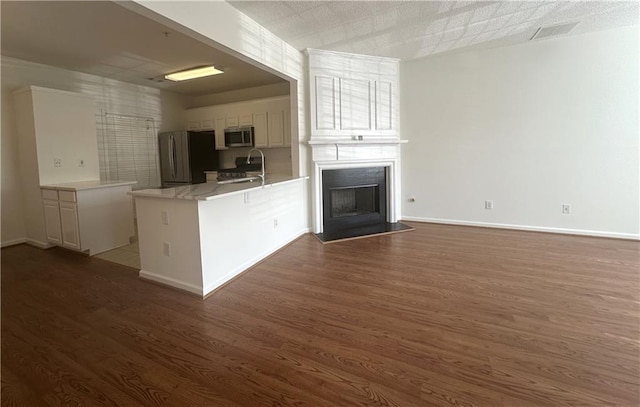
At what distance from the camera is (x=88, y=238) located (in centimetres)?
399

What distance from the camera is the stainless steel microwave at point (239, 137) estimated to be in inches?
227

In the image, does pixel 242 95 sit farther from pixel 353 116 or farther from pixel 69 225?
pixel 69 225

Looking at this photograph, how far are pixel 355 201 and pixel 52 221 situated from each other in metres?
4.43

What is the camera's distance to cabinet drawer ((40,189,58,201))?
4.13 metres

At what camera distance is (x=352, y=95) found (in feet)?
15.9

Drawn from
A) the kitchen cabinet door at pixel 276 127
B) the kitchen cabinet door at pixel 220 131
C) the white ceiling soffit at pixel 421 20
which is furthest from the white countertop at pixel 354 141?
the kitchen cabinet door at pixel 220 131

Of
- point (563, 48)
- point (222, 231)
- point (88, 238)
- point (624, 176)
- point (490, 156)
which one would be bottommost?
point (88, 238)

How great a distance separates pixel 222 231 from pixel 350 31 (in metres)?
2.87

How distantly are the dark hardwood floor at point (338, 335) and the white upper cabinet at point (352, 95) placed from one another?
2277mm

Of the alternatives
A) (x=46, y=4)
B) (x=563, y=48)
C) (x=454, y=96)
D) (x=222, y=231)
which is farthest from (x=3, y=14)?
(x=563, y=48)

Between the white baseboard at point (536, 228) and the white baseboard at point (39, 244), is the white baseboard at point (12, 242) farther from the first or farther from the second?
the white baseboard at point (536, 228)

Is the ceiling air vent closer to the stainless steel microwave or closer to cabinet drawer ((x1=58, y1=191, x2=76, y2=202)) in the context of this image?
the stainless steel microwave

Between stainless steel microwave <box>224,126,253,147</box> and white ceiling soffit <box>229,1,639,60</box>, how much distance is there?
1967 millimetres

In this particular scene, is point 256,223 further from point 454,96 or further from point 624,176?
point 624,176
